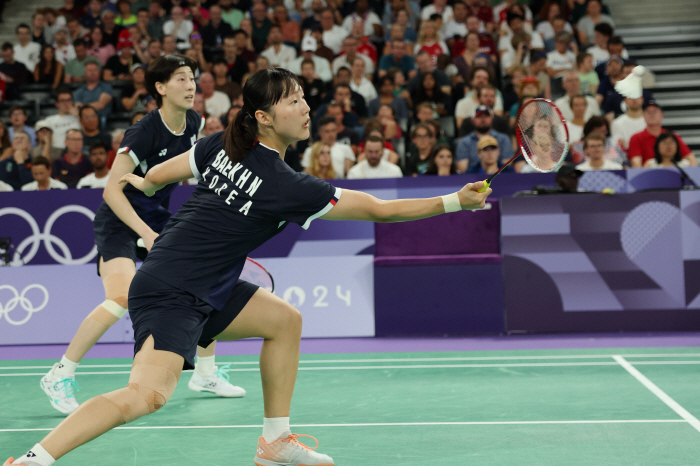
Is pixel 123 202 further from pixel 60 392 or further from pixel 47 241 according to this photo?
pixel 47 241

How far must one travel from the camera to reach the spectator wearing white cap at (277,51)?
11.8 m

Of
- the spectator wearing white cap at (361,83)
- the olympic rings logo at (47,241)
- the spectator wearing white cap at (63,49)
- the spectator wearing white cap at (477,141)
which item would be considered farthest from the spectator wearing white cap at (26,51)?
the spectator wearing white cap at (477,141)

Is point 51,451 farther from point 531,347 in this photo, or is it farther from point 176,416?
point 531,347

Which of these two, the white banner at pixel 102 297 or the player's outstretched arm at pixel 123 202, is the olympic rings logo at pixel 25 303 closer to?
the white banner at pixel 102 297

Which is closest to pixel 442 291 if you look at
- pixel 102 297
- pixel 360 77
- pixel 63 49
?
pixel 102 297

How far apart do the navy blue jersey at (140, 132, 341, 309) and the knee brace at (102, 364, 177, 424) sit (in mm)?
329

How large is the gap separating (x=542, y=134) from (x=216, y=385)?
2.52m

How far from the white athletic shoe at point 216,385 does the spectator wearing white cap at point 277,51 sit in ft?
25.0

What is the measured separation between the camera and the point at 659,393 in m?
4.65

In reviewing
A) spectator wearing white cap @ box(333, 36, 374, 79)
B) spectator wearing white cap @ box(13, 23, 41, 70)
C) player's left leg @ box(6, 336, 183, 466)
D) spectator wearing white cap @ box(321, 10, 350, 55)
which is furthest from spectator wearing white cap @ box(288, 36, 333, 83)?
player's left leg @ box(6, 336, 183, 466)

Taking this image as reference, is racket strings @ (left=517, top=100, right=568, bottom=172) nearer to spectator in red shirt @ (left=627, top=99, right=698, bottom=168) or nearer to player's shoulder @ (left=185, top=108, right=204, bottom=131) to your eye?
player's shoulder @ (left=185, top=108, right=204, bottom=131)

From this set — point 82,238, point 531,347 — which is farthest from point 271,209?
point 82,238

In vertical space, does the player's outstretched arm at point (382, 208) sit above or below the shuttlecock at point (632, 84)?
below

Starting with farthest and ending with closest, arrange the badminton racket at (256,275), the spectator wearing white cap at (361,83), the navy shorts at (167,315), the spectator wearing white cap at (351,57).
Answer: the spectator wearing white cap at (351,57), the spectator wearing white cap at (361,83), the badminton racket at (256,275), the navy shorts at (167,315)
